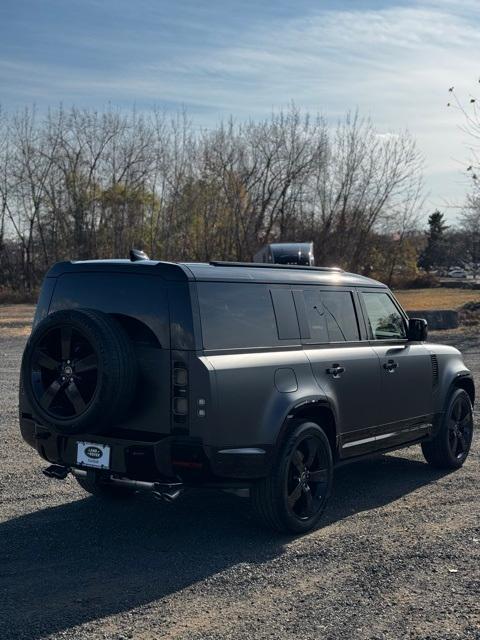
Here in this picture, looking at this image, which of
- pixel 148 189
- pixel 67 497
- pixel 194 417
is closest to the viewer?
pixel 194 417

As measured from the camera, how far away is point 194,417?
17.2 feet

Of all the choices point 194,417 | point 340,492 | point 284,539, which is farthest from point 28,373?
point 340,492

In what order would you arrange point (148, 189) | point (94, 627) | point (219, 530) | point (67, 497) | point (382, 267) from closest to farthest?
point (94, 627)
point (219, 530)
point (67, 497)
point (148, 189)
point (382, 267)

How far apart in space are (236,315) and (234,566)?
5.60 ft

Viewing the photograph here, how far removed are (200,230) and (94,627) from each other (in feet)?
147

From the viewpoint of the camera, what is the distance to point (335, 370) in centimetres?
634

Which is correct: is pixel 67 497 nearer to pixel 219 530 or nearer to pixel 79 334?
pixel 219 530

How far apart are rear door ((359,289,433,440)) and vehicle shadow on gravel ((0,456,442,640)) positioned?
0.68 m

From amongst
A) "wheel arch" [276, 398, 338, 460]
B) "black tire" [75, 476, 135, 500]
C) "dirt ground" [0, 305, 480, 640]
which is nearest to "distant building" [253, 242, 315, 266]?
"dirt ground" [0, 305, 480, 640]

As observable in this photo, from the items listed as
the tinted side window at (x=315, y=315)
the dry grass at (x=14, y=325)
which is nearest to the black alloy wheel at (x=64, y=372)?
the tinted side window at (x=315, y=315)

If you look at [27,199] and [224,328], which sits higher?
[27,199]

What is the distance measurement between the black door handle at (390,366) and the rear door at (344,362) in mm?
154

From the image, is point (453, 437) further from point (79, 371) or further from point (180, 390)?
point (79, 371)

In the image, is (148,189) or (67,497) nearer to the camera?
(67,497)
